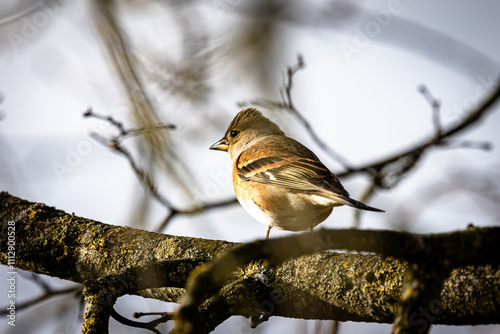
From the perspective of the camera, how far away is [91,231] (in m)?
3.28

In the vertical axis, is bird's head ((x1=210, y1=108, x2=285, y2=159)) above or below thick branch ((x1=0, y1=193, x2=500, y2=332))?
above

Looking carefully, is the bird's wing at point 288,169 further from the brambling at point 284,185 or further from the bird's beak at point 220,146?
the bird's beak at point 220,146

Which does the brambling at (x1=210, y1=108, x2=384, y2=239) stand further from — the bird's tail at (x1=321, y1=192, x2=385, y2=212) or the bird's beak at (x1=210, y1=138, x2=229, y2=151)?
the bird's beak at (x1=210, y1=138, x2=229, y2=151)

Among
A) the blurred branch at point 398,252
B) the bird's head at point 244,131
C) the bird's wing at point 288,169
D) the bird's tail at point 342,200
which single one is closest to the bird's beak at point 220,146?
the bird's head at point 244,131

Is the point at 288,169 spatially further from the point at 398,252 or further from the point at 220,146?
the point at 398,252

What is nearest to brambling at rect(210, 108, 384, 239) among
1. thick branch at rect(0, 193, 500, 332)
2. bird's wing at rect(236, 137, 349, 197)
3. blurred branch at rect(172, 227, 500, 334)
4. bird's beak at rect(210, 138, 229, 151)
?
bird's wing at rect(236, 137, 349, 197)

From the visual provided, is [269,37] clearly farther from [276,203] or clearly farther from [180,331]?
[180,331]

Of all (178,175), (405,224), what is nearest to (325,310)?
(178,175)

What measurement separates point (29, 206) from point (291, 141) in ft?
9.10

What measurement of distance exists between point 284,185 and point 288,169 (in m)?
0.32

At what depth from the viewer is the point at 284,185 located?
13.3 feet

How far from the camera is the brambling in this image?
12.4 feet

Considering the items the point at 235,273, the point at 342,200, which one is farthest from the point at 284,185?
the point at 235,273

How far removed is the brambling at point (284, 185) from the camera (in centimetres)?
379
